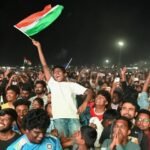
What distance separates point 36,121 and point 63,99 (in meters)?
3.15

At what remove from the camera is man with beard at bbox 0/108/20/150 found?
243 inches

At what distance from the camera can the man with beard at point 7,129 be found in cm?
617

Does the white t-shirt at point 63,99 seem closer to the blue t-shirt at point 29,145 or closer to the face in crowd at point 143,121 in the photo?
the face in crowd at point 143,121

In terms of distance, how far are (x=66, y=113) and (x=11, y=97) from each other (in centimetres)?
120

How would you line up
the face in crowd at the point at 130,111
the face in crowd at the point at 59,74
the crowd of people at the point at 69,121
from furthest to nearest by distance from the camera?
the face in crowd at the point at 59,74, the face in crowd at the point at 130,111, the crowd of people at the point at 69,121

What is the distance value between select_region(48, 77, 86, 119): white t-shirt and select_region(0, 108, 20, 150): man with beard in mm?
1811

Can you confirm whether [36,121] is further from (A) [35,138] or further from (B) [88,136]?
(B) [88,136]

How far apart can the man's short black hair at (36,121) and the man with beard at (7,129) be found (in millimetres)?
831

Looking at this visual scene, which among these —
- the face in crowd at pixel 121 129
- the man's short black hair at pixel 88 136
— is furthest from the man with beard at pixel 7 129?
the face in crowd at pixel 121 129

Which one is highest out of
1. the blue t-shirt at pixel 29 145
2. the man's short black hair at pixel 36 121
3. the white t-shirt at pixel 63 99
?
the white t-shirt at pixel 63 99

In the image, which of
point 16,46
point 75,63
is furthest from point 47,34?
point 75,63

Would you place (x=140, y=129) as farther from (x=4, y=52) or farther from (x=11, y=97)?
(x=4, y=52)

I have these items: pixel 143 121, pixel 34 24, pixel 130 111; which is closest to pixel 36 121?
pixel 143 121

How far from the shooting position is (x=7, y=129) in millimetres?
6324
